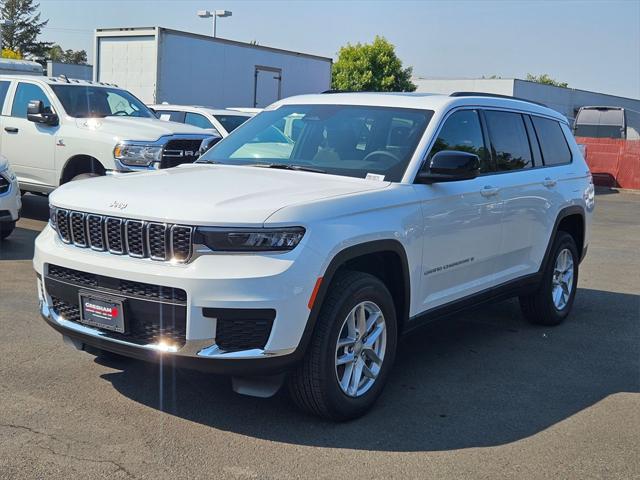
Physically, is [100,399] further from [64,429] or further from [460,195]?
[460,195]

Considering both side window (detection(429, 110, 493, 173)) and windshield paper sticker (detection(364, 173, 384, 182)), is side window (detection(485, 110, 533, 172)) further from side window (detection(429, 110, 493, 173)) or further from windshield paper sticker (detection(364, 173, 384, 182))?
windshield paper sticker (detection(364, 173, 384, 182))

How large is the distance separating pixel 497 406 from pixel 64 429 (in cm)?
248

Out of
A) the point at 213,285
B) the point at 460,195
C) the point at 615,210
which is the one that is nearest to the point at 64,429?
the point at 213,285

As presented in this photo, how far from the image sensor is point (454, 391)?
16.6 feet

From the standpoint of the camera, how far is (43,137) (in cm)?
1072

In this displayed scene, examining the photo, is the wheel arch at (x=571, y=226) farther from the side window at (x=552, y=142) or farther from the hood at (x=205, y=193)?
the hood at (x=205, y=193)

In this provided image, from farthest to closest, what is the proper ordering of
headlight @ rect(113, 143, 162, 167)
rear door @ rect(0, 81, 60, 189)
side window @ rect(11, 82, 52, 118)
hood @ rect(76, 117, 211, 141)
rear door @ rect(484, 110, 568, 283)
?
side window @ rect(11, 82, 52, 118)
rear door @ rect(0, 81, 60, 189)
hood @ rect(76, 117, 211, 141)
headlight @ rect(113, 143, 162, 167)
rear door @ rect(484, 110, 568, 283)

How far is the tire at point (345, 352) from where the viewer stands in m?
4.15

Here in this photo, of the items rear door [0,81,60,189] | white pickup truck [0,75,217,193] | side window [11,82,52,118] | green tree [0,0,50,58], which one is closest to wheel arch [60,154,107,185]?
white pickup truck [0,75,217,193]

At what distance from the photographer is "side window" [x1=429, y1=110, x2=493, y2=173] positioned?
209 inches

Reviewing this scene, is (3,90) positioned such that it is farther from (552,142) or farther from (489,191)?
(489,191)

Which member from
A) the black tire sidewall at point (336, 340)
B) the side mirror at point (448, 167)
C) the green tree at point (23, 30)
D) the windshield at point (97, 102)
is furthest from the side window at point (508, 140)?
the green tree at point (23, 30)

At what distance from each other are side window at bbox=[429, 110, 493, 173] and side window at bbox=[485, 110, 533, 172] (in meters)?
0.18

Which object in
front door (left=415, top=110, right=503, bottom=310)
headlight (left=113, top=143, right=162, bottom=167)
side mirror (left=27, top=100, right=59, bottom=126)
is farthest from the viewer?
side mirror (left=27, top=100, right=59, bottom=126)
